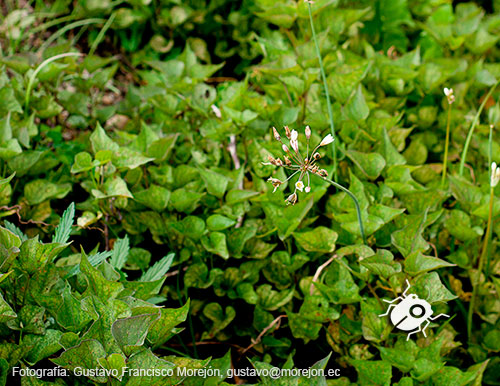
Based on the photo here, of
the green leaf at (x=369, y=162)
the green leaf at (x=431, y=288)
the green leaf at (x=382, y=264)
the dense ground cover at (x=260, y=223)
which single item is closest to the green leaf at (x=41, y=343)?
the dense ground cover at (x=260, y=223)

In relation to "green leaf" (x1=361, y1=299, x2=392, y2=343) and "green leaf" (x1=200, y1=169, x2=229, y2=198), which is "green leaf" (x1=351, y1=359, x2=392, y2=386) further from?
"green leaf" (x1=200, y1=169, x2=229, y2=198)

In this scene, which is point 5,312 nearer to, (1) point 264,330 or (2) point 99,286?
(2) point 99,286

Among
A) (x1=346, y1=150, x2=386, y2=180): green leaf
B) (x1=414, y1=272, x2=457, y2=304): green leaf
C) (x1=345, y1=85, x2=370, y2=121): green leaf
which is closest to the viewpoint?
(x1=414, y1=272, x2=457, y2=304): green leaf

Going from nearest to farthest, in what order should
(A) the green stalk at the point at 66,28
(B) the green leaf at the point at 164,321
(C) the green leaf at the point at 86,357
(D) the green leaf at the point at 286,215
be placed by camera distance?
(C) the green leaf at the point at 86,357
(B) the green leaf at the point at 164,321
(D) the green leaf at the point at 286,215
(A) the green stalk at the point at 66,28

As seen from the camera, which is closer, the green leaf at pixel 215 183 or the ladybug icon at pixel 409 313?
the ladybug icon at pixel 409 313

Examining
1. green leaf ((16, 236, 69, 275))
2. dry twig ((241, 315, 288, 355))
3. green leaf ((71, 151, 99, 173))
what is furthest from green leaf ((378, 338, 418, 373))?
green leaf ((71, 151, 99, 173))

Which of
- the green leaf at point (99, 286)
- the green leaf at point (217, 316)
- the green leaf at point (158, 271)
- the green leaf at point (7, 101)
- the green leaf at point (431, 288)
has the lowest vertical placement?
the green leaf at point (217, 316)

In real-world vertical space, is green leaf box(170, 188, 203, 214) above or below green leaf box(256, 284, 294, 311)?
above

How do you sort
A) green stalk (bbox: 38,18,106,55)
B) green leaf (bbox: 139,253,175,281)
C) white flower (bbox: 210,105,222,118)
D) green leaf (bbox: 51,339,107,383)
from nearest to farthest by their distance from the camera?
green leaf (bbox: 51,339,107,383) → green leaf (bbox: 139,253,175,281) → white flower (bbox: 210,105,222,118) → green stalk (bbox: 38,18,106,55)

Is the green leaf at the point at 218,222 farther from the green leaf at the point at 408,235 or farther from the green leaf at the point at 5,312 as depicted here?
the green leaf at the point at 5,312
